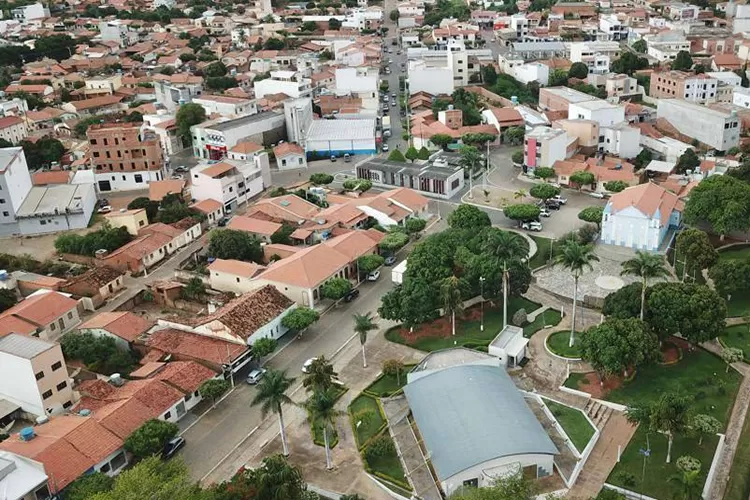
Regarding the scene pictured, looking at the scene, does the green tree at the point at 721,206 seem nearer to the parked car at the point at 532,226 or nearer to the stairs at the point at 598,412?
the parked car at the point at 532,226

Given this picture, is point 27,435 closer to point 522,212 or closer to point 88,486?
point 88,486

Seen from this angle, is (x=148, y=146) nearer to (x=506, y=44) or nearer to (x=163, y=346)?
(x=163, y=346)

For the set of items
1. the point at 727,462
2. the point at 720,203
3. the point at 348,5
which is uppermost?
the point at 348,5

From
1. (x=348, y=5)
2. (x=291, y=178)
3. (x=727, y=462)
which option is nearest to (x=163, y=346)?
(x=727, y=462)

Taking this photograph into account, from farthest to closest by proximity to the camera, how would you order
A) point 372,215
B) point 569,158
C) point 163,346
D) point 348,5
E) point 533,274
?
point 348,5 → point 569,158 → point 372,215 → point 533,274 → point 163,346

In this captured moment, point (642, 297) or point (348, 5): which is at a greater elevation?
point (348, 5)

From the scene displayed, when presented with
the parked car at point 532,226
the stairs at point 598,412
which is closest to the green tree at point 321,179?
the parked car at point 532,226

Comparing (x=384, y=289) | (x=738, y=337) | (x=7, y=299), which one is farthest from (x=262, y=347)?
(x=738, y=337)
